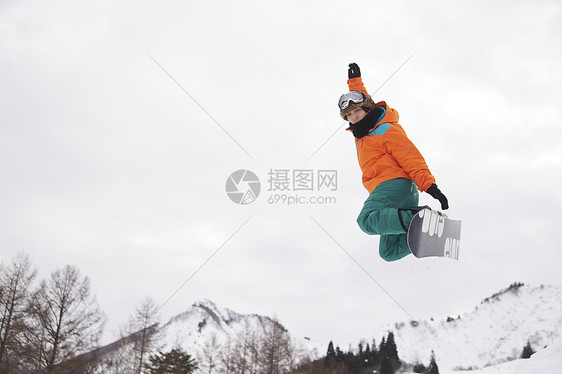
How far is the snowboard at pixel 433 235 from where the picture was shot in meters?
3.64

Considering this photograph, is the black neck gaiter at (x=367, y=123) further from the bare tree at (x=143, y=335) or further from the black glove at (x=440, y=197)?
the bare tree at (x=143, y=335)

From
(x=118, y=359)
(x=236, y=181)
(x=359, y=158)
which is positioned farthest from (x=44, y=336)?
(x=359, y=158)

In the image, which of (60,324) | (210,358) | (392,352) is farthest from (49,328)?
(392,352)

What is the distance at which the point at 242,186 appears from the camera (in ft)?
33.6

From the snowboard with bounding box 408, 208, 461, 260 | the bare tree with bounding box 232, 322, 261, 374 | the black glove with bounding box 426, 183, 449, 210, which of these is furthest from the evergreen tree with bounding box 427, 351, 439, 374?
the black glove with bounding box 426, 183, 449, 210

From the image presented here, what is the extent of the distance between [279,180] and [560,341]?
439 inches

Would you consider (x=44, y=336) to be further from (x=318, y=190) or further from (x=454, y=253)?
(x=454, y=253)

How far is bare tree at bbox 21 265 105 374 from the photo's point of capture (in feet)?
56.1

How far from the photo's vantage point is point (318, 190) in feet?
22.0

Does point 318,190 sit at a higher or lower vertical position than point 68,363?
higher

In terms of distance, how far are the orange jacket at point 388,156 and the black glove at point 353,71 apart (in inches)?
7.2

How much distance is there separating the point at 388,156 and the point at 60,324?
62.4 ft

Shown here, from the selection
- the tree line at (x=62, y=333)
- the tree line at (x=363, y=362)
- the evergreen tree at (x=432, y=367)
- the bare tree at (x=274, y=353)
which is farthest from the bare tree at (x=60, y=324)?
the evergreen tree at (x=432, y=367)

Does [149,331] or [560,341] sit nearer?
[560,341]
